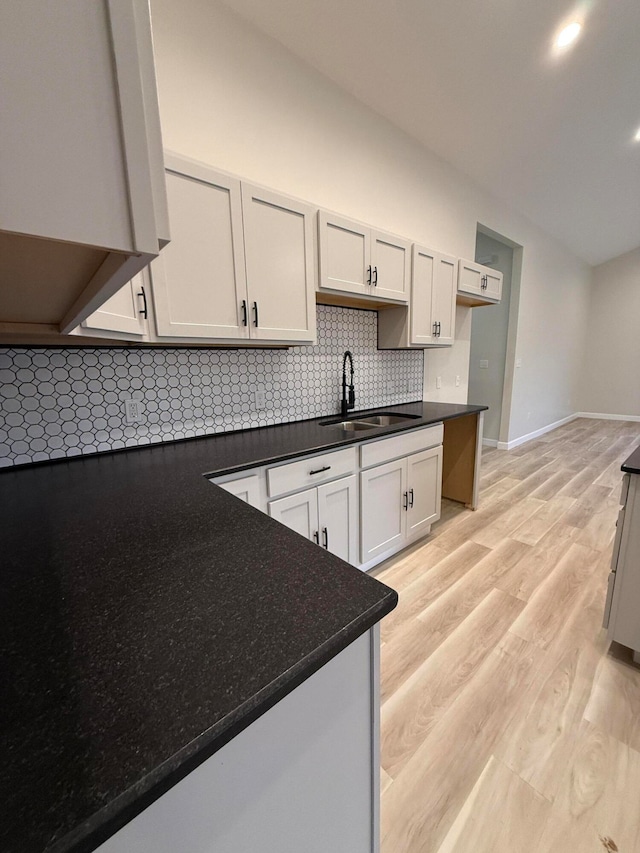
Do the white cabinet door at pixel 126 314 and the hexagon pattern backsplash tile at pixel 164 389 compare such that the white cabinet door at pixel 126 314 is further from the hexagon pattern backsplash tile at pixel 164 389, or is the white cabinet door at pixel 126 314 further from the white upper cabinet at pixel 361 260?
the white upper cabinet at pixel 361 260

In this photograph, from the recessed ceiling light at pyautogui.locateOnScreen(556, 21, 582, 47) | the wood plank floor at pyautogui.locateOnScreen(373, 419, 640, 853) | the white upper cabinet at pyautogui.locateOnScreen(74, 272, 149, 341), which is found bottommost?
the wood plank floor at pyautogui.locateOnScreen(373, 419, 640, 853)

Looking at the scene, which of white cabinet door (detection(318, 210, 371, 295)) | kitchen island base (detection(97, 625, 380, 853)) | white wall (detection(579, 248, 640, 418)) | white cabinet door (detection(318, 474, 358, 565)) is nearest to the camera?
kitchen island base (detection(97, 625, 380, 853))

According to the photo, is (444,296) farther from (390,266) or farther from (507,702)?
(507,702)

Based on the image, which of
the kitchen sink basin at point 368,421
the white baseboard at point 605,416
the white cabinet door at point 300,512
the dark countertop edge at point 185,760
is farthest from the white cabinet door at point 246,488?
the white baseboard at point 605,416

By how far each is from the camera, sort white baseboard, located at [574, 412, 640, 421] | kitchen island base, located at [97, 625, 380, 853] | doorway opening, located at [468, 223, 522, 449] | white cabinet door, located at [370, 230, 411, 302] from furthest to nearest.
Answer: white baseboard, located at [574, 412, 640, 421], doorway opening, located at [468, 223, 522, 449], white cabinet door, located at [370, 230, 411, 302], kitchen island base, located at [97, 625, 380, 853]

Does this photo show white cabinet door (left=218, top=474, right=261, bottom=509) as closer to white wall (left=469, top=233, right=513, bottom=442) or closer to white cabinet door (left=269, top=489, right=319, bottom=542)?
white cabinet door (left=269, top=489, right=319, bottom=542)

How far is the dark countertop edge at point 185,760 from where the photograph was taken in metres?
0.31

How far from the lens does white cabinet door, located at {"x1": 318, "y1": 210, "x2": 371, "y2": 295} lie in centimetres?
199

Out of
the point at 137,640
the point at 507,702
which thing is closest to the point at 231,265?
the point at 137,640

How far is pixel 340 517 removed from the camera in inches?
76.6

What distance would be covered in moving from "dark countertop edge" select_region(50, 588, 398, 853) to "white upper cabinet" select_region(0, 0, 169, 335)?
0.57m

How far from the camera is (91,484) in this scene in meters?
1.24

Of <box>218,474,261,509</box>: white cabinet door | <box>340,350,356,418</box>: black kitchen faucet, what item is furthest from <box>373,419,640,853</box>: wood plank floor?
<box>340,350,356,418</box>: black kitchen faucet

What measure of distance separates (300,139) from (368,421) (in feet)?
6.20
